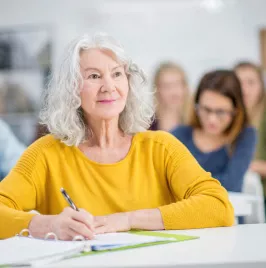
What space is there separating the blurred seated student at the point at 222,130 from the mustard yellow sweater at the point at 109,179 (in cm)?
152

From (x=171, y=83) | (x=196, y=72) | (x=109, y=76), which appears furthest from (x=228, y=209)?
(x=196, y=72)

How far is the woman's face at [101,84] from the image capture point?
6.57 feet

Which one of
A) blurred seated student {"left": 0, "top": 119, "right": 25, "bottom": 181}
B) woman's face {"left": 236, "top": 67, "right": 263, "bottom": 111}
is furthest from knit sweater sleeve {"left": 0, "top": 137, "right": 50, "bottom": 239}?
woman's face {"left": 236, "top": 67, "right": 263, "bottom": 111}

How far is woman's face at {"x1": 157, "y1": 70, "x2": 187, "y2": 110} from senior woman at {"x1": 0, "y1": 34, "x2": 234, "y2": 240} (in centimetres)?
345

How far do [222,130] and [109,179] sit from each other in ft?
5.81

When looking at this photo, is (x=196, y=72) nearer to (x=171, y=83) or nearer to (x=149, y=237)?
(x=171, y=83)

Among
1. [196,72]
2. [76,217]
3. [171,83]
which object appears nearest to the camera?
[76,217]

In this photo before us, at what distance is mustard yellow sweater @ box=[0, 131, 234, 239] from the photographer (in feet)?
Answer: 6.26

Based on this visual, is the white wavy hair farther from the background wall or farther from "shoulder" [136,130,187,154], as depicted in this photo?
the background wall

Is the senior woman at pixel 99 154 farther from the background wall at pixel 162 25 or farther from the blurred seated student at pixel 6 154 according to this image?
the background wall at pixel 162 25

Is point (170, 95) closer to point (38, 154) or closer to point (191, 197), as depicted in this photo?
point (38, 154)

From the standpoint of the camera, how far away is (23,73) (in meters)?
7.75

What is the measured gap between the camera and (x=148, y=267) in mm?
1133

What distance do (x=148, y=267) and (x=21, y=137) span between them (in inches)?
259
